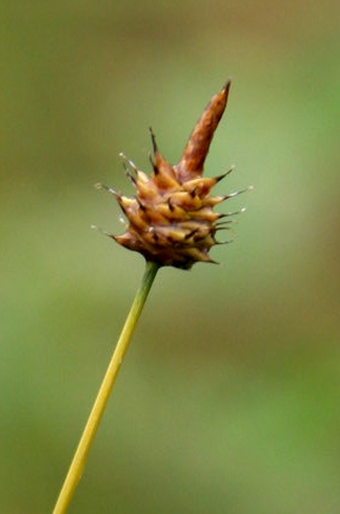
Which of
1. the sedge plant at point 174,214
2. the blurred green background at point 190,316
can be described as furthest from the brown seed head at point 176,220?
the blurred green background at point 190,316

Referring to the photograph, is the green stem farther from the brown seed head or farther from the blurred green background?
the blurred green background

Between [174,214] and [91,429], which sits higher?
[174,214]

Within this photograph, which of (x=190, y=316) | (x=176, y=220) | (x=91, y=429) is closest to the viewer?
(x=91, y=429)

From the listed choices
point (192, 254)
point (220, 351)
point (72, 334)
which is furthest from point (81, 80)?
point (192, 254)

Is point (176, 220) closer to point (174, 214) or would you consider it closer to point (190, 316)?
point (174, 214)

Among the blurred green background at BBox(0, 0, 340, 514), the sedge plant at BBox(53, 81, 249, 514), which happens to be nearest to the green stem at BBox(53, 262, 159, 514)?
the sedge plant at BBox(53, 81, 249, 514)

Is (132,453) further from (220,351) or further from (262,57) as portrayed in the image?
(262,57)

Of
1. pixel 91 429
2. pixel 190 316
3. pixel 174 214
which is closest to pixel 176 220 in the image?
pixel 174 214

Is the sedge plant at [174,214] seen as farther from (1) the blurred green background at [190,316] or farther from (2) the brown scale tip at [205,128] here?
Answer: (1) the blurred green background at [190,316]

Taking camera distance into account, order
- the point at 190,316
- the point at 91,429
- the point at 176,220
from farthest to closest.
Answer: the point at 190,316 < the point at 176,220 < the point at 91,429
